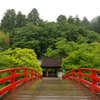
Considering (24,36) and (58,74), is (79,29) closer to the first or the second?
(24,36)

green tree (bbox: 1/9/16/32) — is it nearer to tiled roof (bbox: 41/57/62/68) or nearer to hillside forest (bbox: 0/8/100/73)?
hillside forest (bbox: 0/8/100/73)

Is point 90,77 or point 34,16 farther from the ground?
point 34,16

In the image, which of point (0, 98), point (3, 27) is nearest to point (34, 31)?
point (3, 27)

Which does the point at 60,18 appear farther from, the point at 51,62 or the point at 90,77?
the point at 90,77

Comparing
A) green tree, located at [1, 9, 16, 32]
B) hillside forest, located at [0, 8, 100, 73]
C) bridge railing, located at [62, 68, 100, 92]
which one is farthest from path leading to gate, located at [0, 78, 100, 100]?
green tree, located at [1, 9, 16, 32]

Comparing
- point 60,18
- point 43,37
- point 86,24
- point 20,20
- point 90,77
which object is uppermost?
point 60,18

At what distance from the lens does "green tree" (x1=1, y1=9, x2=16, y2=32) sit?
132 ft

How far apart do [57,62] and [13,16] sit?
34.9 metres

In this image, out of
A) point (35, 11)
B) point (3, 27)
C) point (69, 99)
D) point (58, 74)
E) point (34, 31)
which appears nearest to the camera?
point (69, 99)

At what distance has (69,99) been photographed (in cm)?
264

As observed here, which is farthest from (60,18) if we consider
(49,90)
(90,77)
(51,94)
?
(51,94)

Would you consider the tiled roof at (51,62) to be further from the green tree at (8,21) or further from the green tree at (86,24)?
the green tree at (86,24)

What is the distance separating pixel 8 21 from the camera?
41.7 metres

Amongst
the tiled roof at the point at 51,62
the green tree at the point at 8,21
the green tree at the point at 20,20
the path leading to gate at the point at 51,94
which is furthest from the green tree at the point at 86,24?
the path leading to gate at the point at 51,94
